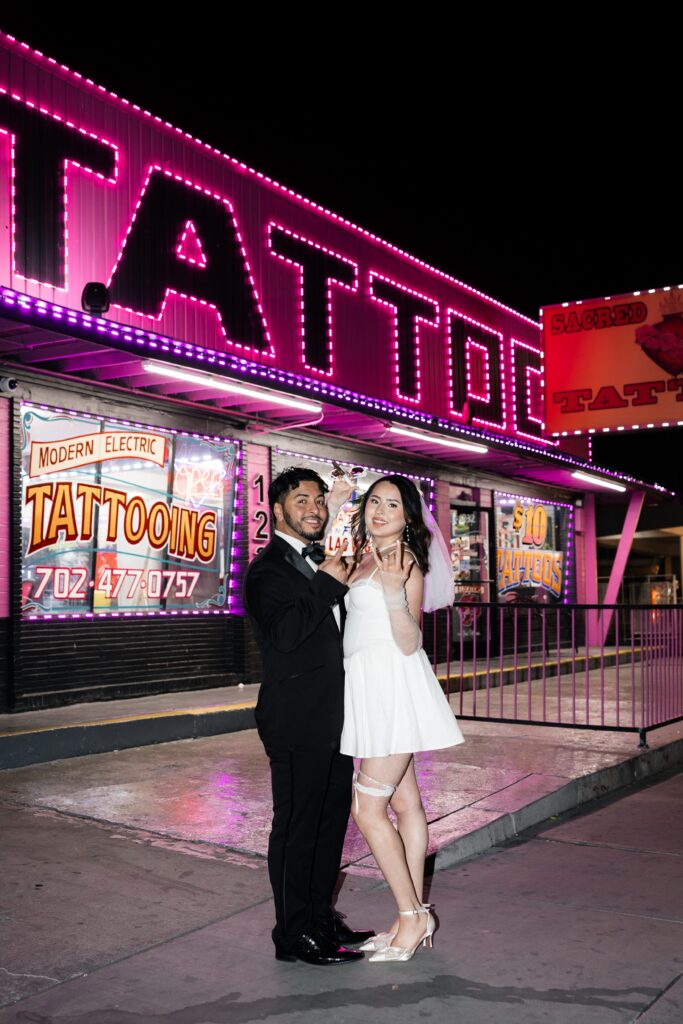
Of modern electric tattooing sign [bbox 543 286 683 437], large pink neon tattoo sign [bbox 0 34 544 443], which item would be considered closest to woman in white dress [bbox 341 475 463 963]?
large pink neon tattoo sign [bbox 0 34 544 443]

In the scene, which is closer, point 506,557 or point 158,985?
point 158,985

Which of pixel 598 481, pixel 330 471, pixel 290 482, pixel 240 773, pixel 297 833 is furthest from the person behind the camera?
pixel 598 481

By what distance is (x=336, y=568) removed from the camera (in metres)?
4.24

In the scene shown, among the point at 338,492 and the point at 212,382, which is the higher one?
the point at 212,382

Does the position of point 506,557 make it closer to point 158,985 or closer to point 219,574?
point 219,574

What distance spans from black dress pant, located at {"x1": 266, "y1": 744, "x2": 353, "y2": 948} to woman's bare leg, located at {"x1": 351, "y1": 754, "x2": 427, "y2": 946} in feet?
0.60

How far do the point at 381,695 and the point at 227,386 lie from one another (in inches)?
277

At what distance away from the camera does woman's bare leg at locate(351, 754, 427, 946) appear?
436cm

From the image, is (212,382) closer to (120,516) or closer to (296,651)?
(120,516)

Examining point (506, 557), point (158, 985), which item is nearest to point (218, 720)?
point (158, 985)

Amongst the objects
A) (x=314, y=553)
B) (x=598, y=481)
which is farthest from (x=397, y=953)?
(x=598, y=481)

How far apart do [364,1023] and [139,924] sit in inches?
58.0

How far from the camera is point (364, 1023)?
12.3ft

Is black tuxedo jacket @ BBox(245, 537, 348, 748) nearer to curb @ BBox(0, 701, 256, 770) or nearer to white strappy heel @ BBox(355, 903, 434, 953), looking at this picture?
white strappy heel @ BBox(355, 903, 434, 953)
